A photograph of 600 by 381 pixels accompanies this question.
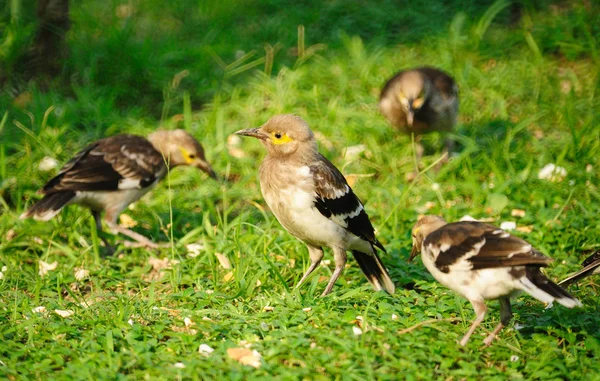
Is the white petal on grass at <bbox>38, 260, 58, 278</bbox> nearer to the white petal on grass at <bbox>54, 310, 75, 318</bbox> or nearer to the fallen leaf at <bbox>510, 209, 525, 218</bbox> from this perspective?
the white petal on grass at <bbox>54, 310, 75, 318</bbox>

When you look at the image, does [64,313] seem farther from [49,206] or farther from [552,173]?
[552,173]

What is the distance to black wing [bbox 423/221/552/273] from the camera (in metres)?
5.23

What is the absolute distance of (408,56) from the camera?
37.5 ft

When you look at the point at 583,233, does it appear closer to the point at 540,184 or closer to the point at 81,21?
the point at 540,184

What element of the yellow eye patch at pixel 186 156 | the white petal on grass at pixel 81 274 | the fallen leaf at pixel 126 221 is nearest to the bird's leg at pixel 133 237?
the fallen leaf at pixel 126 221

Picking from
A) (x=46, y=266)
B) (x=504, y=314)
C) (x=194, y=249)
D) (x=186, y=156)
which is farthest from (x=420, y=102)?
(x=46, y=266)

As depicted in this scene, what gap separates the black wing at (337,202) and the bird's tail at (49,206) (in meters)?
2.42

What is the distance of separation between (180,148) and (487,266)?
410 centimetres

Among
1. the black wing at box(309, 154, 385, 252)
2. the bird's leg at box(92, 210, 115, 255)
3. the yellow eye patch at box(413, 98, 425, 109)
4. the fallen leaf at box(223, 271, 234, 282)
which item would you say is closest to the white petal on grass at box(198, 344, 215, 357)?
the fallen leaf at box(223, 271, 234, 282)

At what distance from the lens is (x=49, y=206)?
7402 mm

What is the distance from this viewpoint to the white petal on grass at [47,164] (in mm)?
8617

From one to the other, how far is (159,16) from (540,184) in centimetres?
640

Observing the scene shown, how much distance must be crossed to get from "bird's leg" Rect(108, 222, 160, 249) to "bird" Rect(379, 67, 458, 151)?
3.32m

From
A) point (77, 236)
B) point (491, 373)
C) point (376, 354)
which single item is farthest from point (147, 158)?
point (491, 373)
